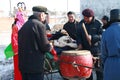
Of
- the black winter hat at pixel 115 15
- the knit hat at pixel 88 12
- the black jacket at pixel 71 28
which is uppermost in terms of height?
the black winter hat at pixel 115 15

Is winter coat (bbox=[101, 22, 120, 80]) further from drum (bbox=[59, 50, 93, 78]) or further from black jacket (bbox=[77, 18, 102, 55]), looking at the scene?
black jacket (bbox=[77, 18, 102, 55])

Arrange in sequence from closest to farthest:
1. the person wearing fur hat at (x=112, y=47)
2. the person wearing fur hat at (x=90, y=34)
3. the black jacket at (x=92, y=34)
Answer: the person wearing fur hat at (x=112, y=47) < the person wearing fur hat at (x=90, y=34) < the black jacket at (x=92, y=34)

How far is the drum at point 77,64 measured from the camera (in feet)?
21.3

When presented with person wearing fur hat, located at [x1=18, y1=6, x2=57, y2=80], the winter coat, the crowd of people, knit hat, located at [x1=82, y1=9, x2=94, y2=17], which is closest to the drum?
the crowd of people

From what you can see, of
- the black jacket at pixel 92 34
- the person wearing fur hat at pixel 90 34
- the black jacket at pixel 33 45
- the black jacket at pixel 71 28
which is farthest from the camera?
the black jacket at pixel 71 28

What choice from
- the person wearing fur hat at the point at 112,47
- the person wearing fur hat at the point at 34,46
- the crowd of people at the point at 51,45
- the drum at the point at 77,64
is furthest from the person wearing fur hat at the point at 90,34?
the person wearing fur hat at the point at 112,47

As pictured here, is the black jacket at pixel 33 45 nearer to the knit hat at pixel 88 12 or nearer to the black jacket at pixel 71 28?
the knit hat at pixel 88 12

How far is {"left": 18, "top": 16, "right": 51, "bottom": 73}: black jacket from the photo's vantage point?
532 centimetres

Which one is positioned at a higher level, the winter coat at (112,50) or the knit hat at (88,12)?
the knit hat at (88,12)

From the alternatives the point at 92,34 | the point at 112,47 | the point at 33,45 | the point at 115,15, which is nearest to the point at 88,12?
the point at 92,34

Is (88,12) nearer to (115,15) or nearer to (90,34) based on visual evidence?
(90,34)

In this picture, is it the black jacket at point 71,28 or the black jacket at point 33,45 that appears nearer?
the black jacket at point 33,45

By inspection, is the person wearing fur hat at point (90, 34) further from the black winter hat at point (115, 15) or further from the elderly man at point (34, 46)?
the black winter hat at point (115, 15)

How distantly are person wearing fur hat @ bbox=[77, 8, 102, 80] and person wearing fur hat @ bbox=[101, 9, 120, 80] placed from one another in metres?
2.52
